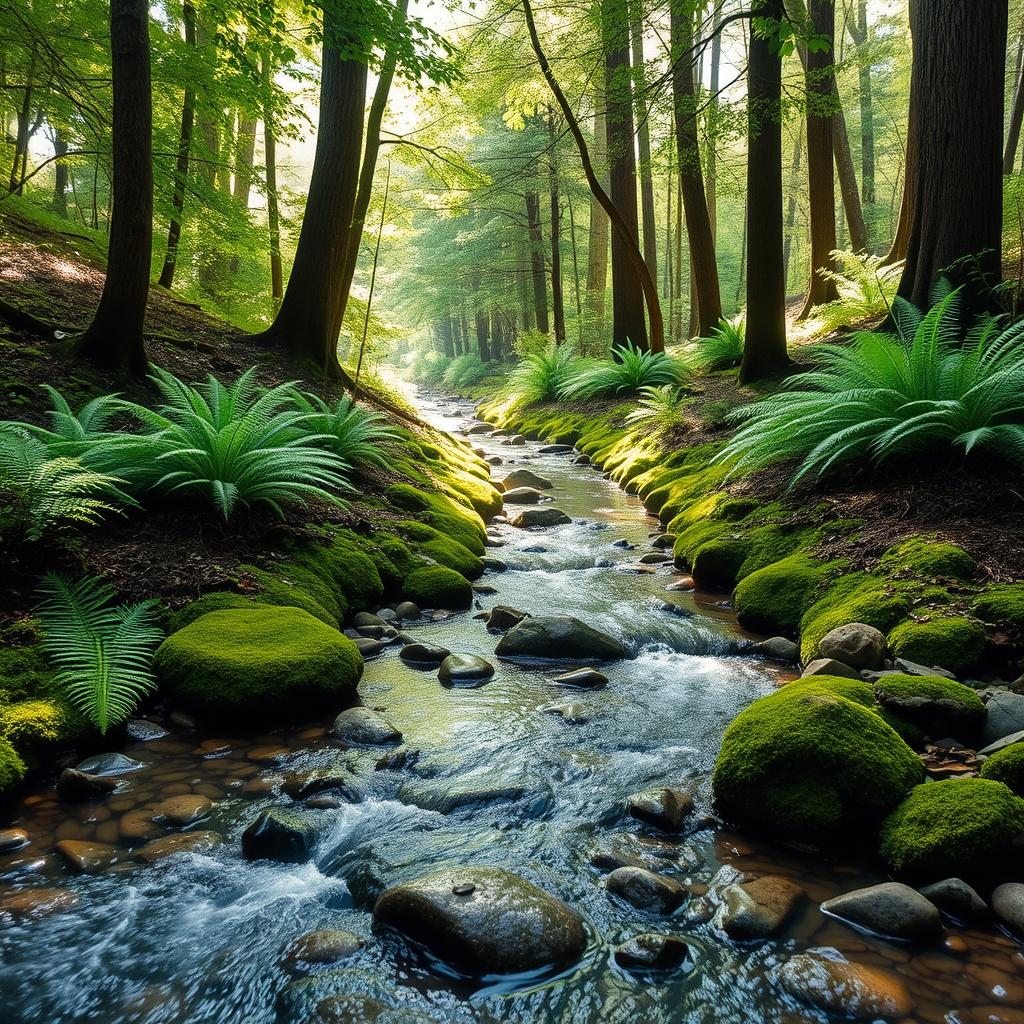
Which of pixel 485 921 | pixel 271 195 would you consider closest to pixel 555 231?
pixel 271 195

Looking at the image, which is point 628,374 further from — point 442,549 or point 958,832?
point 958,832

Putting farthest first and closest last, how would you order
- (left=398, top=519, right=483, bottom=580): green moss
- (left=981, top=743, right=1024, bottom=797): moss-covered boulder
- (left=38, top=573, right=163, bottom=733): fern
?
(left=398, top=519, right=483, bottom=580): green moss → (left=38, top=573, right=163, bottom=733): fern → (left=981, top=743, right=1024, bottom=797): moss-covered boulder

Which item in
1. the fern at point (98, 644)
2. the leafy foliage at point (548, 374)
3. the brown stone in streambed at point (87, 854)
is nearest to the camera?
the brown stone in streambed at point (87, 854)

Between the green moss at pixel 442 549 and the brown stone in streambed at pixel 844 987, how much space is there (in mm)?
4214

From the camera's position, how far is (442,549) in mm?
6090

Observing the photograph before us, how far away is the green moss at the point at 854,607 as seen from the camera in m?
3.87

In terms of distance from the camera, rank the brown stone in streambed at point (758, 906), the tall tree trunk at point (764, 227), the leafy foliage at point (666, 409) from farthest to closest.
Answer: the leafy foliage at point (666, 409) < the tall tree trunk at point (764, 227) < the brown stone in streambed at point (758, 906)

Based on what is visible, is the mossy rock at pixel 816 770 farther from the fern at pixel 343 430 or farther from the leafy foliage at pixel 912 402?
the fern at pixel 343 430

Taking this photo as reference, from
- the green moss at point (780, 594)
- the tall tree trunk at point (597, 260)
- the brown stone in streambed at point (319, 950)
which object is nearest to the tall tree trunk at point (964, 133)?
the green moss at point (780, 594)

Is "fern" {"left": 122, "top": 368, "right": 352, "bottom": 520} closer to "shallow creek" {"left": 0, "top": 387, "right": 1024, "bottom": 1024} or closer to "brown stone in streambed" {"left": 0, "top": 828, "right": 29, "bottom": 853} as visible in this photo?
"shallow creek" {"left": 0, "top": 387, "right": 1024, "bottom": 1024}

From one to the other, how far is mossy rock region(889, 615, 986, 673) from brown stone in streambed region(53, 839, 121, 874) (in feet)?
12.1

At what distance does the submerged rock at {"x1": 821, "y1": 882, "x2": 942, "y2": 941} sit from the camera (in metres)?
2.13

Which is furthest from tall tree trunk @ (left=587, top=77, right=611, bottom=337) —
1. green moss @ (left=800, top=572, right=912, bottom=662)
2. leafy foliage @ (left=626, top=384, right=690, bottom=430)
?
green moss @ (left=800, top=572, right=912, bottom=662)

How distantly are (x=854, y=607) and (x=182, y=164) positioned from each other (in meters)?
9.87
